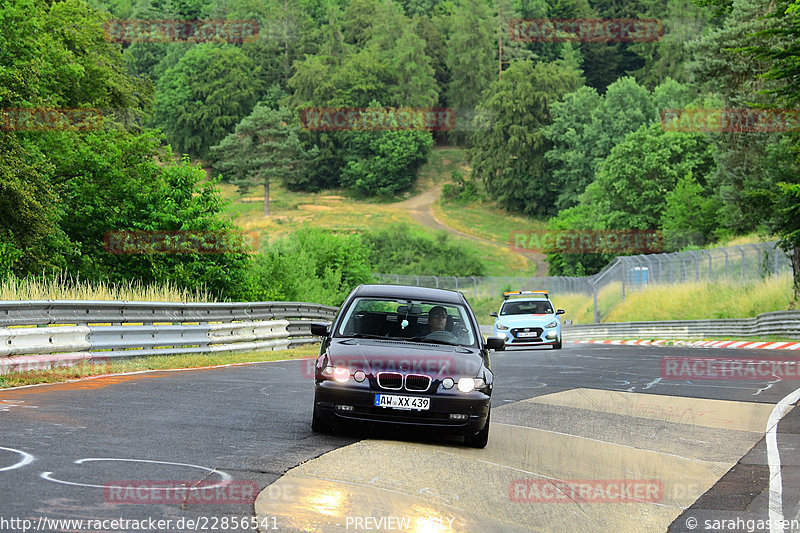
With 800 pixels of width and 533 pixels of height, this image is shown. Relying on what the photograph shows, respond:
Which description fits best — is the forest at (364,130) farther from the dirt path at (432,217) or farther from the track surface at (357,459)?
the track surface at (357,459)

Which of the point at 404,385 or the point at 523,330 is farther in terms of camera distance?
the point at 523,330

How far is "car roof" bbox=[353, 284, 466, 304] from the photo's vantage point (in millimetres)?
11124

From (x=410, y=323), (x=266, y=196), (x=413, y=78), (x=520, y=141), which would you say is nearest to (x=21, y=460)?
(x=410, y=323)

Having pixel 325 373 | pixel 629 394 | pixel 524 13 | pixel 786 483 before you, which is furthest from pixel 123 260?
pixel 524 13

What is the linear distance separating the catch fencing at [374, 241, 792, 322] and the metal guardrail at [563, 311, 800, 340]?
9.46 ft

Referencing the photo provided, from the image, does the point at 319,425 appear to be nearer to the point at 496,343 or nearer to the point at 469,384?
the point at 469,384

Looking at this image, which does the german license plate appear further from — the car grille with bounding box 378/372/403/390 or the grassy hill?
the grassy hill
